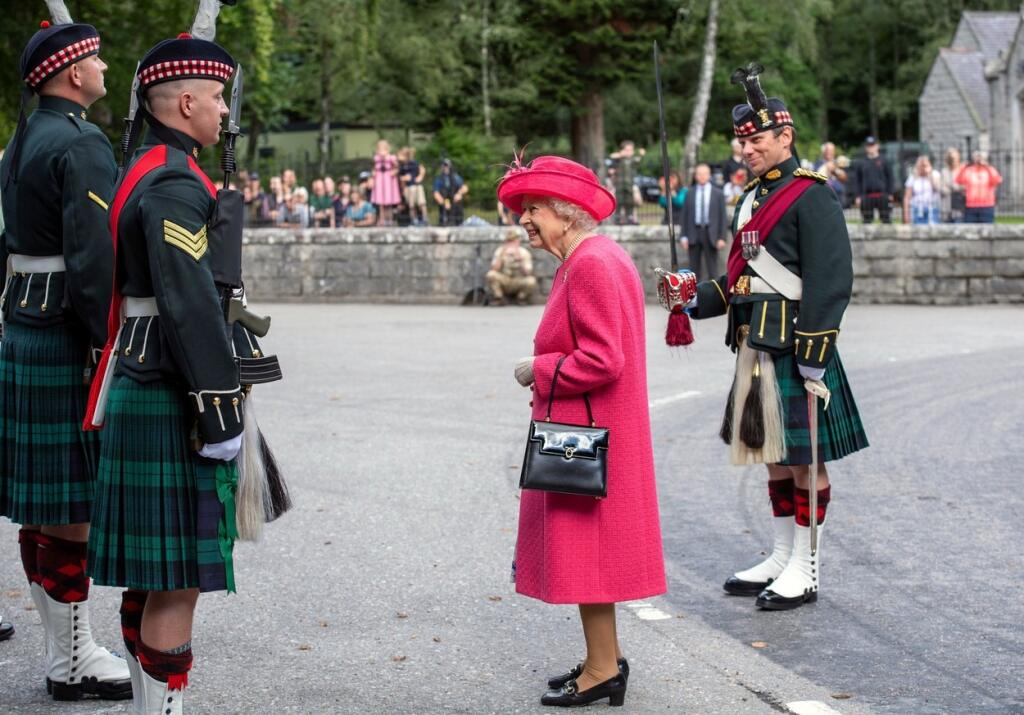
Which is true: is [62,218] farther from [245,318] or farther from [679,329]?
[679,329]

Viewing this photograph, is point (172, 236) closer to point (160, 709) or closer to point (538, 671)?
point (160, 709)

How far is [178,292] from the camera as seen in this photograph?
13.2ft

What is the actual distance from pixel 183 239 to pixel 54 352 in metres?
1.24

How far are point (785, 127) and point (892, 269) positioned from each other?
14990mm

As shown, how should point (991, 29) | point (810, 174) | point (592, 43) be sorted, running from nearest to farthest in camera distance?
1. point (810, 174)
2. point (592, 43)
3. point (991, 29)

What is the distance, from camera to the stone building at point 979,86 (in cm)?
5266

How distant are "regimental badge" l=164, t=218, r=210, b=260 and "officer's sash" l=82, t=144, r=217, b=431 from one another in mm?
188

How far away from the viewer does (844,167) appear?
23.5 meters

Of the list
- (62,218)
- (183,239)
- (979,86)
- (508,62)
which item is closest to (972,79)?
(979,86)

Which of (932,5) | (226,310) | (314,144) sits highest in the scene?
(932,5)

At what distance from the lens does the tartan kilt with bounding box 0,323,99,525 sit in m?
4.99

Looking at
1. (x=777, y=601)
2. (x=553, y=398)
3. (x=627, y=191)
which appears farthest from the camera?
(x=627, y=191)

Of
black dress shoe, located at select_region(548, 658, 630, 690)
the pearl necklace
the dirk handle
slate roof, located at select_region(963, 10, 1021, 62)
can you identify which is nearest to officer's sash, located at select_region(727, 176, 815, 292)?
the pearl necklace

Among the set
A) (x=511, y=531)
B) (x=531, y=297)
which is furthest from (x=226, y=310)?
(x=531, y=297)
